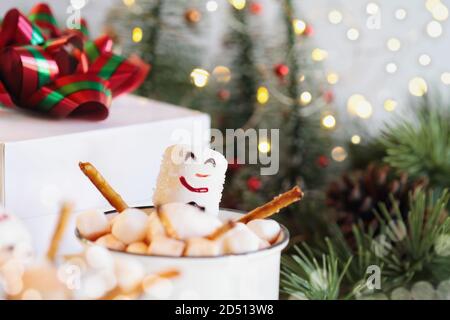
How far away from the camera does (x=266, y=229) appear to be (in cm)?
54

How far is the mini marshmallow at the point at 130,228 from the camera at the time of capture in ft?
1.68

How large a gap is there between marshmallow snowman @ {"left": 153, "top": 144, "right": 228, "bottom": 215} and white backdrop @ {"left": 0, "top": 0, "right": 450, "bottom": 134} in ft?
2.46

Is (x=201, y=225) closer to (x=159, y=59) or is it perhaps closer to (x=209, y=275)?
(x=209, y=275)

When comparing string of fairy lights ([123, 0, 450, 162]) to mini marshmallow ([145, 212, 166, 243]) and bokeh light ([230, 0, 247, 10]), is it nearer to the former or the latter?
bokeh light ([230, 0, 247, 10])

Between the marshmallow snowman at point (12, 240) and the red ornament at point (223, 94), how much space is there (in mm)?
704

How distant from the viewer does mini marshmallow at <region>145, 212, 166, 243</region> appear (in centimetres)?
Result: 50

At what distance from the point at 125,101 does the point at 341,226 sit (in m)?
0.35

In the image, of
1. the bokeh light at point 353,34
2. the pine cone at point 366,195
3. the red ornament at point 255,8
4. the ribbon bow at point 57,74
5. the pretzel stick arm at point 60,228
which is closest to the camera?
the pretzel stick arm at point 60,228

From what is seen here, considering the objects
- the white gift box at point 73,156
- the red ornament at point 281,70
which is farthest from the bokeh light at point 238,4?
the white gift box at point 73,156

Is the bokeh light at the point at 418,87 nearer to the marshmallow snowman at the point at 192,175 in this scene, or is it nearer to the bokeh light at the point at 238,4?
the bokeh light at the point at 238,4

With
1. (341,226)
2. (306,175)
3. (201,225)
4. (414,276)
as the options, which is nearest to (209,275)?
(201,225)

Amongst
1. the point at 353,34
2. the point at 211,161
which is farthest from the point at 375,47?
the point at 211,161

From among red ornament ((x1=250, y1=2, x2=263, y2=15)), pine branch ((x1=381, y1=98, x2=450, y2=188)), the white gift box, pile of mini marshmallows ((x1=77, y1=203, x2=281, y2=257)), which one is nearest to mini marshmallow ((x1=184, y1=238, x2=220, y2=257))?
pile of mini marshmallows ((x1=77, y1=203, x2=281, y2=257))

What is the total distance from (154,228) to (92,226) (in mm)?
47
